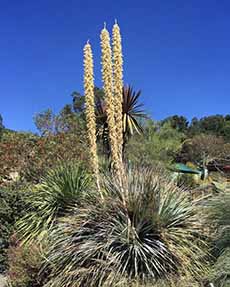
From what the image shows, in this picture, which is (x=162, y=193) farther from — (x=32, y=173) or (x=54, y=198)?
(x=32, y=173)

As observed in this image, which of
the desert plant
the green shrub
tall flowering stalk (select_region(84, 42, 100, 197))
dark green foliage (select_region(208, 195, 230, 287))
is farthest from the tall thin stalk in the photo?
dark green foliage (select_region(208, 195, 230, 287))

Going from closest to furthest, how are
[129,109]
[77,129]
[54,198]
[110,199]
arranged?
[110,199]
[54,198]
[129,109]
[77,129]

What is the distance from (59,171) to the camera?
9.38 m

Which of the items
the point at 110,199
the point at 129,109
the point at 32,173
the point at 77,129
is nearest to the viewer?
the point at 110,199

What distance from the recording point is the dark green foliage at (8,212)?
9391 millimetres

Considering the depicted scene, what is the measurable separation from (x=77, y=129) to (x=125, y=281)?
1494 cm

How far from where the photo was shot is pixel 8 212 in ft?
31.3

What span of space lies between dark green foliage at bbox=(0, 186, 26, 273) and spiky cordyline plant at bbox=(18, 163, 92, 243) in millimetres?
338

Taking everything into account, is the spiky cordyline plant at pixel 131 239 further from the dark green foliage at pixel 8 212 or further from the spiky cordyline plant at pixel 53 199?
the dark green foliage at pixel 8 212

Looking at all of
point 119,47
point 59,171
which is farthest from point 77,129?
point 119,47

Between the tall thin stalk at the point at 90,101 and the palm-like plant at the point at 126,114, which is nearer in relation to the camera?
the tall thin stalk at the point at 90,101

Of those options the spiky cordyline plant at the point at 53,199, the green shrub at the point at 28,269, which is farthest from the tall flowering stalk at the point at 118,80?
the green shrub at the point at 28,269

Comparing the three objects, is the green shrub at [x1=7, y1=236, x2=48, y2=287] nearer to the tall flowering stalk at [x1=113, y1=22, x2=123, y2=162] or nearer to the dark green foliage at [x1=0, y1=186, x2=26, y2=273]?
the dark green foliage at [x1=0, y1=186, x2=26, y2=273]

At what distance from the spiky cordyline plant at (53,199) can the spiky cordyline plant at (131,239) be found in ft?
5.38
